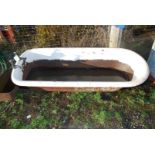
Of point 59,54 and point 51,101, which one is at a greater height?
point 59,54

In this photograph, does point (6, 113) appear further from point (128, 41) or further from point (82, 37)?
point (128, 41)

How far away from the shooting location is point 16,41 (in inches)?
126

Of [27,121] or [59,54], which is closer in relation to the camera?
[27,121]

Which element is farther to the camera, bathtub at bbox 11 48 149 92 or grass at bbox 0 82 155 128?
bathtub at bbox 11 48 149 92

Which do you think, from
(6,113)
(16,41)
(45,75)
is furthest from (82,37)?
(6,113)

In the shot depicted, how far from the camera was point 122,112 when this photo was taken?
2.29 metres

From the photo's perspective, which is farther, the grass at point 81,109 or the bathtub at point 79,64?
the bathtub at point 79,64

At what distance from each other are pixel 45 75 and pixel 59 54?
0.33m

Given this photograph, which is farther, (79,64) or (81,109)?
(79,64)

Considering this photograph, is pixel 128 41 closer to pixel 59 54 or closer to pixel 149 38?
pixel 149 38
